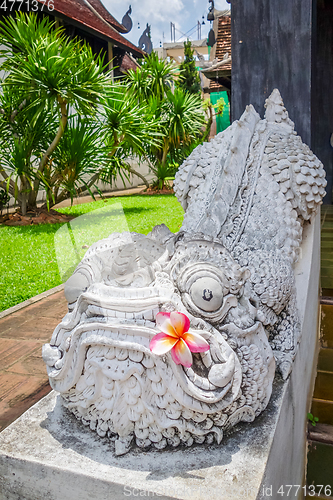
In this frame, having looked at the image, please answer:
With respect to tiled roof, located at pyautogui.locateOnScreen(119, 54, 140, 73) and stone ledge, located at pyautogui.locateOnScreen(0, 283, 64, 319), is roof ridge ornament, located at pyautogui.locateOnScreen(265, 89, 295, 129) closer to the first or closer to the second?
tiled roof, located at pyautogui.locateOnScreen(119, 54, 140, 73)

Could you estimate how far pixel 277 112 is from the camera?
7.06 ft

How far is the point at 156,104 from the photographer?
8555 mm

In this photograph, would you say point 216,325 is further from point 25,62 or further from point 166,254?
point 25,62

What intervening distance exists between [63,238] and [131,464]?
1.87ft

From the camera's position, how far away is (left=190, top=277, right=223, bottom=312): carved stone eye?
3.41 ft

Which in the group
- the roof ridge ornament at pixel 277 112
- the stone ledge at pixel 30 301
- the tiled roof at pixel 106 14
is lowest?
the stone ledge at pixel 30 301

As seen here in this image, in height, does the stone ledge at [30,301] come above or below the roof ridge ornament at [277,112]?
below

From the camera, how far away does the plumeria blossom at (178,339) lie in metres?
0.91

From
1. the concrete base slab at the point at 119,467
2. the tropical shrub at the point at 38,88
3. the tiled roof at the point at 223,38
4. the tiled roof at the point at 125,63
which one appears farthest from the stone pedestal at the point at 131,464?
the tiled roof at the point at 223,38

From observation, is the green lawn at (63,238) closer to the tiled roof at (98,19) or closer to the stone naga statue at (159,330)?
the stone naga statue at (159,330)

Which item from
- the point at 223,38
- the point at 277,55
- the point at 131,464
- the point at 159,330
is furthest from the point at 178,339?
the point at 223,38

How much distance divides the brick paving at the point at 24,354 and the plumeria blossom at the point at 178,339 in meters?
1.10

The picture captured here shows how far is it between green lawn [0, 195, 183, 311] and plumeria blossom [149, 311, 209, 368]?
0.83ft

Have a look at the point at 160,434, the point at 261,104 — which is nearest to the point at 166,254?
the point at 160,434
